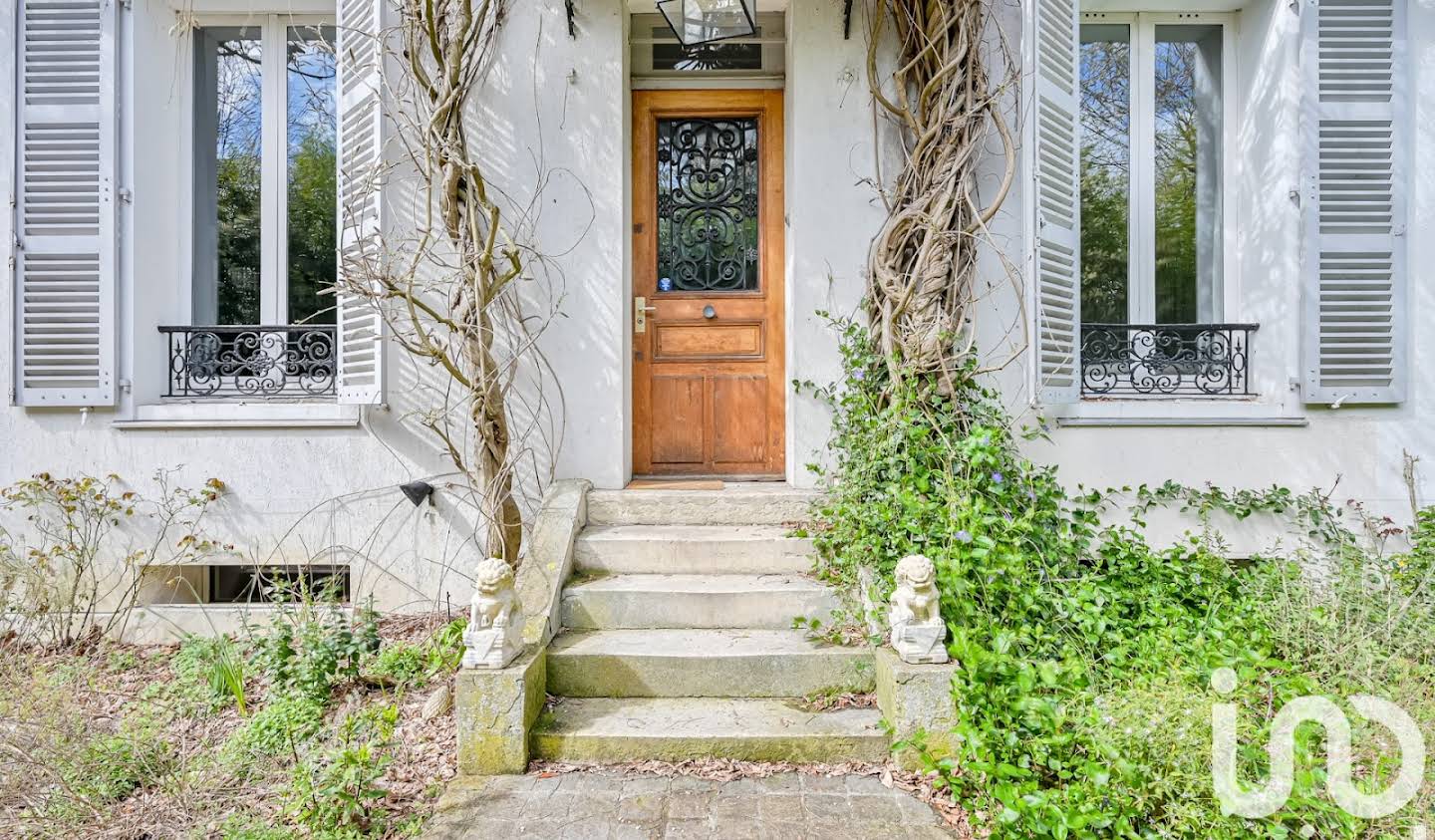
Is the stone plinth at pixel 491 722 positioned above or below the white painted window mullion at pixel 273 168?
below

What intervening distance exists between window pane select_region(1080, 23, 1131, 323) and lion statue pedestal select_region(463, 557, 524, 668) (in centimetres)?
354

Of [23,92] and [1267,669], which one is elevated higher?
[23,92]

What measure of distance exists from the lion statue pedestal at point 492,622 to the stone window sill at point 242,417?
5.43 ft

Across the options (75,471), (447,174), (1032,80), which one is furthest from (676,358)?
(75,471)

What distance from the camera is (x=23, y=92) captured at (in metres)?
3.76

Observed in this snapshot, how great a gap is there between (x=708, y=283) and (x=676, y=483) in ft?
3.75

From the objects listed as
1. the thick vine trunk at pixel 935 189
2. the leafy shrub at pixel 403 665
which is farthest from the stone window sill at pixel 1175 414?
the leafy shrub at pixel 403 665

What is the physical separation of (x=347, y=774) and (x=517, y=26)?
3434 mm

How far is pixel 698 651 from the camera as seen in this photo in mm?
2816

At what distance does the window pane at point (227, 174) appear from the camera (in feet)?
13.4

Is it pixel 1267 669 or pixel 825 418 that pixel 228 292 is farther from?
pixel 1267 669

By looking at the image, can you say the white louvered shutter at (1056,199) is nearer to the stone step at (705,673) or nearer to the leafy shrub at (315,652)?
the stone step at (705,673)
